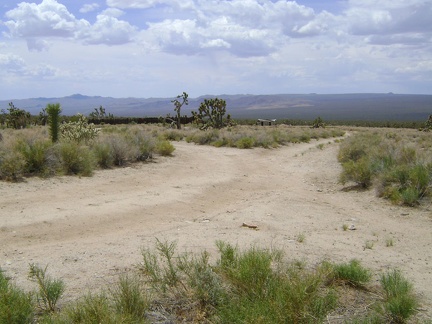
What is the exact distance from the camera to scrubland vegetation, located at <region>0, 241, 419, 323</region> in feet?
15.9

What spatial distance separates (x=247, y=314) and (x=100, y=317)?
1.50 meters

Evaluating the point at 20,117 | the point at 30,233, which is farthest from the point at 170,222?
the point at 20,117

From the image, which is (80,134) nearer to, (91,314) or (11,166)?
(11,166)

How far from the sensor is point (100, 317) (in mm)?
4648

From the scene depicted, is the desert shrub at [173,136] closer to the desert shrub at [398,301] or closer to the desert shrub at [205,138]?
Result: the desert shrub at [205,138]

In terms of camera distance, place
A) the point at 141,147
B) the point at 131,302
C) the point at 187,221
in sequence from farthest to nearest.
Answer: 1. the point at 141,147
2. the point at 187,221
3. the point at 131,302

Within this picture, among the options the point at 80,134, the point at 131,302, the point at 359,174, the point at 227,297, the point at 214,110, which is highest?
the point at 214,110

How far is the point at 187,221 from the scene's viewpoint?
978 cm

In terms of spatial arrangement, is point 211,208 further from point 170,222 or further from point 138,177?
point 138,177

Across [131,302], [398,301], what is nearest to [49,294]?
[131,302]

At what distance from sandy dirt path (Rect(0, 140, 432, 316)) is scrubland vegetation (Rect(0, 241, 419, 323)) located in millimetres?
518

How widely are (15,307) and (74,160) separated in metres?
10.1

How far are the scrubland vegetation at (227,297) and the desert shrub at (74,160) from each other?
8.77 m

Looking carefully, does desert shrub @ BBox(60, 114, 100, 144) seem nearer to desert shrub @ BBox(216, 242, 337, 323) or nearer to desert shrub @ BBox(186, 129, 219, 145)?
Answer: desert shrub @ BBox(186, 129, 219, 145)
